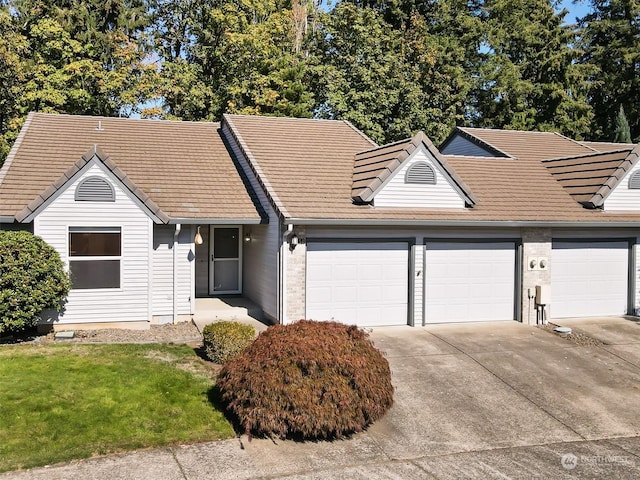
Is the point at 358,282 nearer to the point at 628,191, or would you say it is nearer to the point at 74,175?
the point at 74,175

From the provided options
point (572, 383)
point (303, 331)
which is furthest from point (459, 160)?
point (303, 331)

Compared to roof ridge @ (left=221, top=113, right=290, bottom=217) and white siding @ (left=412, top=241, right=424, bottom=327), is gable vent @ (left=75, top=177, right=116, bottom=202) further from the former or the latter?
white siding @ (left=412, top=241, right=424, bottom=327)

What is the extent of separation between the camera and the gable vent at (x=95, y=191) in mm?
13336

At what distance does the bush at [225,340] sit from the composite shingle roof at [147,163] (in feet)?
12.8

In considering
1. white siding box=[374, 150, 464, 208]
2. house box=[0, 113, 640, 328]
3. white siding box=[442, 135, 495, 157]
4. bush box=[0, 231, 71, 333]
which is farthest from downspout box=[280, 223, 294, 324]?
white siding box=[442, 135, 495, 157]

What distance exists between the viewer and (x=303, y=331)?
29.5ft

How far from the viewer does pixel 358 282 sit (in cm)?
1449

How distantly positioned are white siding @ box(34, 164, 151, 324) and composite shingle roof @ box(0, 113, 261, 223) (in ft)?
1.58

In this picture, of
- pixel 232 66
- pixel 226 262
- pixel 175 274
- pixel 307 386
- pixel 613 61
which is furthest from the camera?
pixel 613 61

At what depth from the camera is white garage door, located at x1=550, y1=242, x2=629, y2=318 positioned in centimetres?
1608

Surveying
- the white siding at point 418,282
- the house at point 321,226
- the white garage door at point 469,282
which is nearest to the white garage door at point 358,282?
the house at point 321,226

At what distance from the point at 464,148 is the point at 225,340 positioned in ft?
48.5

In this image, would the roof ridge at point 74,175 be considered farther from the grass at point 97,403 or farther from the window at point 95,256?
the grass at point 97,403

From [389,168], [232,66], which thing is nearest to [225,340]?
[389,168]
